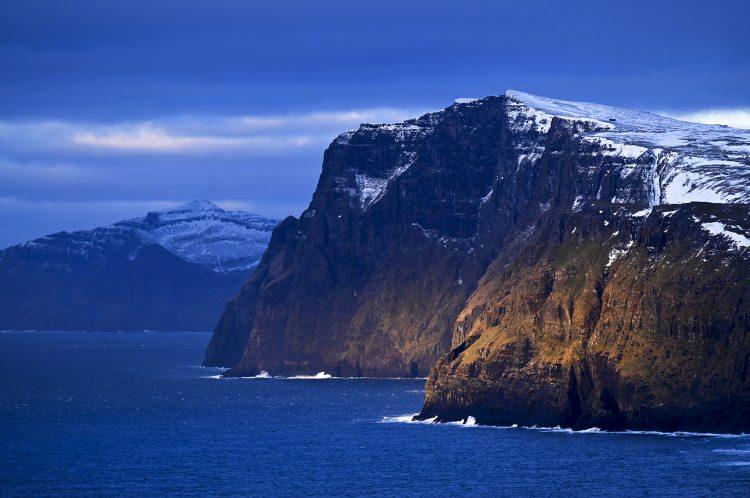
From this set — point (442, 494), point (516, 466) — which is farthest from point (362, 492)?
point (516, 466)

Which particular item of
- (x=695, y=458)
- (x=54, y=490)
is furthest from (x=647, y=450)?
(x=54, y=490)

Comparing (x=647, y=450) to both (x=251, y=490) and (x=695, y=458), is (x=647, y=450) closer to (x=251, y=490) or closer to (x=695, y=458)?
(x=695, y=458)

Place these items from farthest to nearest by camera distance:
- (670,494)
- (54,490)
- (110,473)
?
(110,473) → (54,490) → (670,494)

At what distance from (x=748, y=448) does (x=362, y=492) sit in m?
41.3

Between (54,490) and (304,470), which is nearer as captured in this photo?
(54,490)

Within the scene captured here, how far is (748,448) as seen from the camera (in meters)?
196

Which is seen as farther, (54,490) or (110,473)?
(110,473)

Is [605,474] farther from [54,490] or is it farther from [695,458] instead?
[54,490]

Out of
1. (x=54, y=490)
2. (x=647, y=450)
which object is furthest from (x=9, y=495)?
(x=647, y=450)

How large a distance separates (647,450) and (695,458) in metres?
8.22

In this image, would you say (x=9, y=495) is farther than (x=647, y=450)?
No

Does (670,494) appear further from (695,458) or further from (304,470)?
(304,470)

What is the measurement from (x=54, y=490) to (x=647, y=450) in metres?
59.2

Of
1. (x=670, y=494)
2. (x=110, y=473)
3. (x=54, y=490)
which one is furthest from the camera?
(x=110, y=473)
